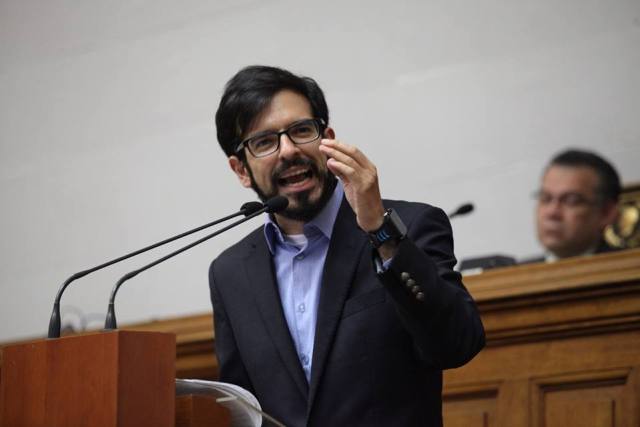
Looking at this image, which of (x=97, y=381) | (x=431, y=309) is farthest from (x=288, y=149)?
(x=97, y=381)

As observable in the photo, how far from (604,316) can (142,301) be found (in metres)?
3.08

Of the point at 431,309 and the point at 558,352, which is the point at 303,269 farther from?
the point at 558,352

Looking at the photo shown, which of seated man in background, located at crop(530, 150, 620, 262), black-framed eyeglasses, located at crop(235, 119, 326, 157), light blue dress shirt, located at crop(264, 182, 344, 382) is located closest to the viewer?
light blue dress shirt, located at crop(264, 182, 344, 382)

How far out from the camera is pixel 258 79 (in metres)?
2.84

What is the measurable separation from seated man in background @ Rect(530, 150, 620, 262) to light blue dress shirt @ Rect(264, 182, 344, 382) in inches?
76.9

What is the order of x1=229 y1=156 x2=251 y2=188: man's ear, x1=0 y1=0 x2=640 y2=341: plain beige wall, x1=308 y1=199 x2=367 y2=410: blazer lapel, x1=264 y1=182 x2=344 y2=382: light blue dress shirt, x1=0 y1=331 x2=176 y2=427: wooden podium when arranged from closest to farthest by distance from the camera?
x1=0 y1=331 x2=176 y2=427: wooden podium
x1=308 y1=199 x2=367 y2=410: blazer lapel
x1=264 y1=182 x2=344 y2=382: light blue dress shirt
x1=229 y1=156 x2=251 y2=188: man's ear
x1=0 y1=0 x2=640 y2=341: plain beige wall

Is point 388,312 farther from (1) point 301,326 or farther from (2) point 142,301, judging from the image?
(2) point 142,301

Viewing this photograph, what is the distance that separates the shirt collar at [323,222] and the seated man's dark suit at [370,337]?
28 mm

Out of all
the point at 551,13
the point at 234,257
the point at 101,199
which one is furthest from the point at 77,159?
the point at 234,257

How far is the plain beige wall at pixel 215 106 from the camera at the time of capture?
5.05m

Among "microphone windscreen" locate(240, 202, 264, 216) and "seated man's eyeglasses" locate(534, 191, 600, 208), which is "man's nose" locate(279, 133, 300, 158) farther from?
"seated man's eyeglasses" locate(534, 191, 600, 208)

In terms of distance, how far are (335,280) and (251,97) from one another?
1.77ft

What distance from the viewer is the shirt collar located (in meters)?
2.70

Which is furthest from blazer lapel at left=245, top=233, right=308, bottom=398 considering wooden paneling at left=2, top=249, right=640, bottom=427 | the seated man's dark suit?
wooden paneling at left=2, top=249, right=640, bottom=427
